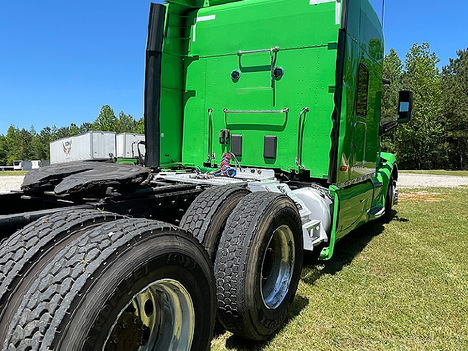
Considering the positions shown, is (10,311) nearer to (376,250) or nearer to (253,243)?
(253,243)

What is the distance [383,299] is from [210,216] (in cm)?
222

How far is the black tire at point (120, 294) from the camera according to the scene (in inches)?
56.4

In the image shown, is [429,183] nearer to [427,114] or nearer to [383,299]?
[383,299]

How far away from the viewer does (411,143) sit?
145 feet

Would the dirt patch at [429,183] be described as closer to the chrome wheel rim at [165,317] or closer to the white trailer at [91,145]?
the chrome wheel rim at [165,317]

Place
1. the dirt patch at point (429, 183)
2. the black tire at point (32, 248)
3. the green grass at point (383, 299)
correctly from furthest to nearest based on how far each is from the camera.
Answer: the dirt patch at point (429, 183)
the green grass at point (383, 299)
the black tire at point (32, 248)

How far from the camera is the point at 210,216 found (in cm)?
289

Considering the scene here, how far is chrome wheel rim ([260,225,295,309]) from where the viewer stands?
3.17 metres

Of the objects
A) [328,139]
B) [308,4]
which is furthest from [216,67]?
[328,139]

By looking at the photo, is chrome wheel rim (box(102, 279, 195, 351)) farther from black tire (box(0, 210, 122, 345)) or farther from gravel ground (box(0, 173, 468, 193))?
gravel ground (box(0, 173, 468, 193))

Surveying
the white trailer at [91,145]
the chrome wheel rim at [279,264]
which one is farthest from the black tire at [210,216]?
the white trailer at [91,145]

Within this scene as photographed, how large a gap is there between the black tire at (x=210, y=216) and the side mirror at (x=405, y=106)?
4.47 meters

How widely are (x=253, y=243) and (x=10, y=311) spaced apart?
162 centimetres

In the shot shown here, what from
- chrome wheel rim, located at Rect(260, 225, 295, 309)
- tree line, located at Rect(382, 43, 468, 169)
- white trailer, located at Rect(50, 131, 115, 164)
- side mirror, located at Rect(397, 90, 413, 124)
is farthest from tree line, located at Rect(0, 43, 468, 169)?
chrome wheel rim, located at Rect(260, 225, 295, 309)
